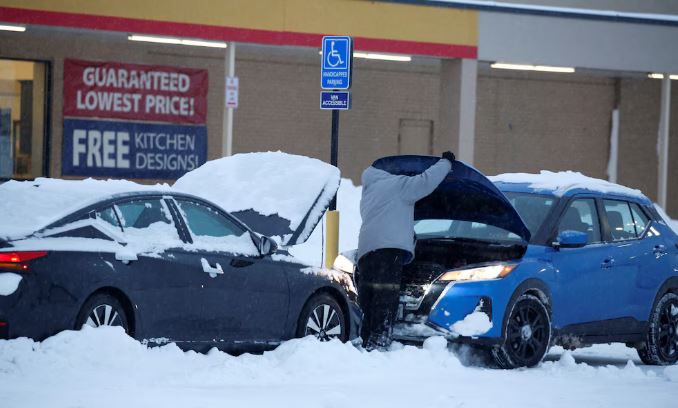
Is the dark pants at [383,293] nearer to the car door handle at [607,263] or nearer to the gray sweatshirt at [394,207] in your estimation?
the gray sweatshirt at [394,207]

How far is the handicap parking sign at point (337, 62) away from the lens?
15.8 m

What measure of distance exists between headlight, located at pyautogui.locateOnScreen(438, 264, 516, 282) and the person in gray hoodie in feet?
1.62

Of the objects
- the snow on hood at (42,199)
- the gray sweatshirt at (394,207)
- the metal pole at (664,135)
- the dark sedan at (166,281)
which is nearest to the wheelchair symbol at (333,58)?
the gray sweatshirt at (394,207)

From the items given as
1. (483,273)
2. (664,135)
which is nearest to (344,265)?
(483,273)

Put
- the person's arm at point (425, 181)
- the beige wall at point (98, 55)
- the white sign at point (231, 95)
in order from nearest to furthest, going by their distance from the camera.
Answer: the person's arm at point (425, 181), the white sign at point (231, 95), the beige wall at point (98, 55)

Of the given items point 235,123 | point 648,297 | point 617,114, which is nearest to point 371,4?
point 235,123

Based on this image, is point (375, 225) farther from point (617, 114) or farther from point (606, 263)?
point (617, 114)

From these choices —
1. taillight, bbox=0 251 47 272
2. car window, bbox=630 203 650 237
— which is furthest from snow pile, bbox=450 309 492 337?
taillight, bbox=0 251 47 272

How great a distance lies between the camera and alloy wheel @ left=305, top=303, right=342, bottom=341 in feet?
39.1

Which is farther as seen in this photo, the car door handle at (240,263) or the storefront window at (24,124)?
the storefront window at (24,124)

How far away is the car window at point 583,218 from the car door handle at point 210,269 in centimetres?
372

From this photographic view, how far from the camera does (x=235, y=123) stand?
93.6 ft

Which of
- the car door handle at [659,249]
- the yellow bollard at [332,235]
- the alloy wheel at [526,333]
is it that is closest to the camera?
the alloy wheel at [526,333]

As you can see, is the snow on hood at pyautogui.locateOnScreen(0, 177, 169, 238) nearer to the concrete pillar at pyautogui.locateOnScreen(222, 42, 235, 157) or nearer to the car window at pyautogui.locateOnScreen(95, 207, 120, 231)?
the car window at pyautogui.locateOnScreen(95, 207, 120, 231)
